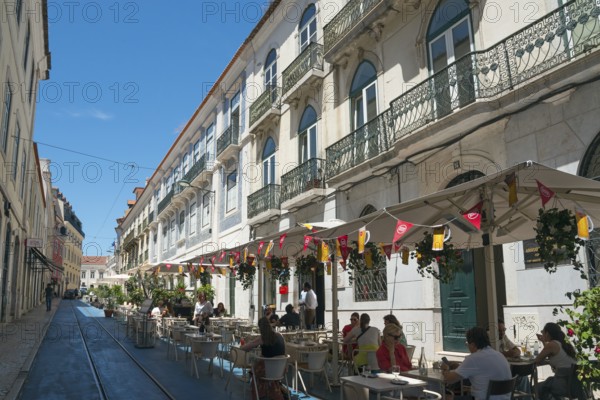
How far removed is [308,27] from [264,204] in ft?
20.9

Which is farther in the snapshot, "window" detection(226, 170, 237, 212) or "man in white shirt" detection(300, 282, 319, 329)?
"window" detection(226, 170, 237, 212)

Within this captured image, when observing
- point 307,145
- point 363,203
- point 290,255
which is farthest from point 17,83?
point 363,203

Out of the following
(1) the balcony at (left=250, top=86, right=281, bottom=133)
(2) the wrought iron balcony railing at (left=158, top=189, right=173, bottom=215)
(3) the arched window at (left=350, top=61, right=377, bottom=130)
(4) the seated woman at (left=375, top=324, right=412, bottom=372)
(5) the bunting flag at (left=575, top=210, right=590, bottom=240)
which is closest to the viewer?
(5) the bunting flag at (left=575, top=210, right=590, bottom=240)

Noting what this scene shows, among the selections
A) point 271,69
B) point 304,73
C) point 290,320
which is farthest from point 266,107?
point 290,320

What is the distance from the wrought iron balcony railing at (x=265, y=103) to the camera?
1766cm

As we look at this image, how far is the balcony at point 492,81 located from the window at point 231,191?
11.0 meters

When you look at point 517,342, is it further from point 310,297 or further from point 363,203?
point 310,297

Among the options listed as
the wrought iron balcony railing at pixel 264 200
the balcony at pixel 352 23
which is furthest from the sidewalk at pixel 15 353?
Answer: the balcony at pixel 352 23

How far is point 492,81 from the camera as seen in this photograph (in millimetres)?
8734

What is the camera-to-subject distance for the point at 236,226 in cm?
2070

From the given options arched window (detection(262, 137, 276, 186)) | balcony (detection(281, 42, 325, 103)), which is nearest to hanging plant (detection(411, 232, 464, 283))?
balcony (detection(281, 42, 325, 103))

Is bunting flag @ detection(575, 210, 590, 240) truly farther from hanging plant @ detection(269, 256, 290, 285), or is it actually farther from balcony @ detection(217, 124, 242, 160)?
balcony @ detection(217, 124, 242, 160)

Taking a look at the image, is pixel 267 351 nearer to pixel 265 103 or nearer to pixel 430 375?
pixel 430 375

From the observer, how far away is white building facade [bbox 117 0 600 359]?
7.76 m
